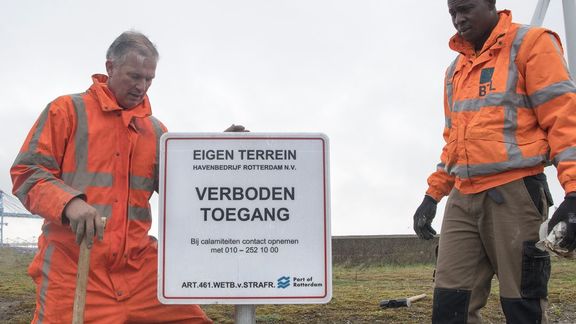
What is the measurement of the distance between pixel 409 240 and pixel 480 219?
31.5ft

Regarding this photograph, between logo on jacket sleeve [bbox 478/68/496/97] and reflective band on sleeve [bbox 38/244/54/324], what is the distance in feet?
7.25

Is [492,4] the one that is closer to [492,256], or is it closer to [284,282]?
[492,256]

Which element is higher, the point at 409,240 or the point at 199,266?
the point at 199,266

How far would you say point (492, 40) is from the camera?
3.22 m

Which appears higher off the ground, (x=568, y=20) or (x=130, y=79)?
(x=568, y=20)

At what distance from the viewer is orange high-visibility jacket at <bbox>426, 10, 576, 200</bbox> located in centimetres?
298

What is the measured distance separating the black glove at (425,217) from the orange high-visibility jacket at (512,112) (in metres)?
0.35

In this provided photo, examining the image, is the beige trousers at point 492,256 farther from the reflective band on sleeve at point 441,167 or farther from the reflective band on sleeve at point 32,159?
the reflective band on sleeve at point 32,159

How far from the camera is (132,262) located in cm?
330

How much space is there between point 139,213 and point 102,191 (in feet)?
0.76

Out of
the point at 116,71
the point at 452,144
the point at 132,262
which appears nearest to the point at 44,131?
the point at 116,71

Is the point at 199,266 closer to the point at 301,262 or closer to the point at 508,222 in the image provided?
the point at 301,262

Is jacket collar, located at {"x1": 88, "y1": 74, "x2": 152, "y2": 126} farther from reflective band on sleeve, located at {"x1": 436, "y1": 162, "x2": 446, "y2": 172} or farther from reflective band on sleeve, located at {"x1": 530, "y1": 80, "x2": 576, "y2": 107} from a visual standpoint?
reflective band on sleeve, located at {"x1": 530, "y1": 80, "x2": 576, "y2": 107}

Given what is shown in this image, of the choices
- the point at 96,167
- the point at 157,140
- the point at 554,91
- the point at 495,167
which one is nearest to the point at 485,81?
the point at 554,91
